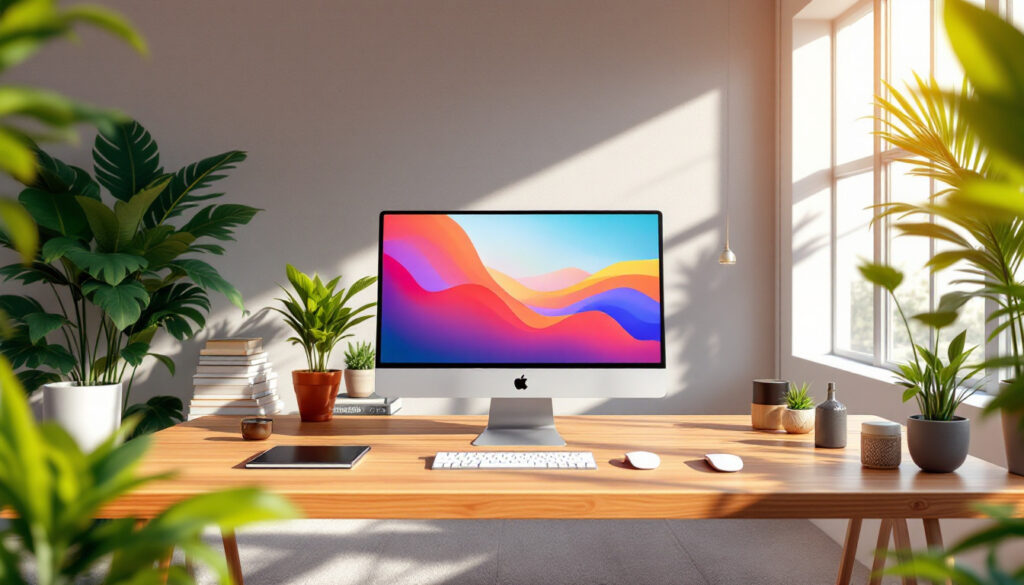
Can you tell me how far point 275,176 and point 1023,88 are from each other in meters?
3.53

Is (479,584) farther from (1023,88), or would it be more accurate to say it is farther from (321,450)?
(1023,88)

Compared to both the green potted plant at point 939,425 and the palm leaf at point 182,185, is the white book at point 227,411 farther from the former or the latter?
the green potted plant at point 939,425

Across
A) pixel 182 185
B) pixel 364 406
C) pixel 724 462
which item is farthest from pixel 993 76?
pixel 182 185

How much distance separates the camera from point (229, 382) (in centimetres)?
327

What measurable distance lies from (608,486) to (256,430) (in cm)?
94

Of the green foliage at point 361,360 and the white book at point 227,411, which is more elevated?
the green foliage at point 361,360

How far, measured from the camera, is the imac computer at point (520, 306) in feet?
6.28

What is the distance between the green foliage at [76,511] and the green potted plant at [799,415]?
176 centimetres

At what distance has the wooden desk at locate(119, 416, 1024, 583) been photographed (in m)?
1.39

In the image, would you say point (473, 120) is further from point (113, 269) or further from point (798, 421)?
point (798, 421)

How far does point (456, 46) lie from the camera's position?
363 centimetres

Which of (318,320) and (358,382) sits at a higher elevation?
(318,320)

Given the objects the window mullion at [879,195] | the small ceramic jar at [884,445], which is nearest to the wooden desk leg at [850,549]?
the small ceramic jar at [884,445]

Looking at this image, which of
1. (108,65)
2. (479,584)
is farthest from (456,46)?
(479,584)
